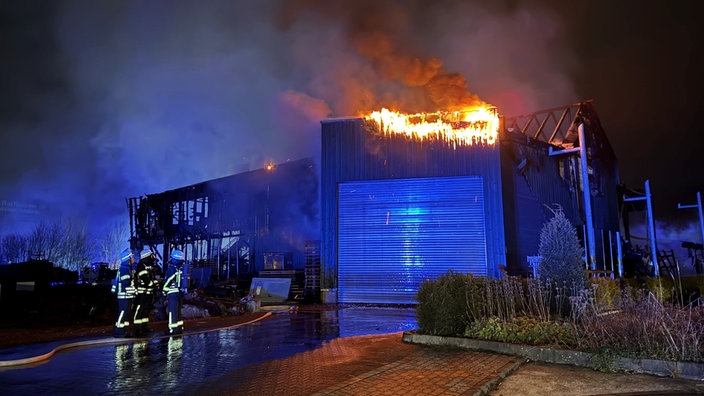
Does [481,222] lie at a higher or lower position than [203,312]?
higher

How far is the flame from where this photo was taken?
18672 mm

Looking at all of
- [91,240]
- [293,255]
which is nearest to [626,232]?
[293,255]

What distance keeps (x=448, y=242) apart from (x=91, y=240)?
159ft

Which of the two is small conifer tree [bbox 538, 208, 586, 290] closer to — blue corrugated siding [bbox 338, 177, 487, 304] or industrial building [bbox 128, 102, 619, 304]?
industrial building [bbox 128, 102, 619, 304]

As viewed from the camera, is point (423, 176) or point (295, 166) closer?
point (423, 176)

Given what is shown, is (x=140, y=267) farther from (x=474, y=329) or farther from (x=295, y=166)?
(x=295, y=166)

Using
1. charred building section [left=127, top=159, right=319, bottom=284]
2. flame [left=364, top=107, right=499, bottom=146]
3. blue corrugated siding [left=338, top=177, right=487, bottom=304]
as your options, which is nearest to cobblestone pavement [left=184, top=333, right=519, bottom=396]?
blue corrugated siding [left=338, top=177, right=487, bottom=304]

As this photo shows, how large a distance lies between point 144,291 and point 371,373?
6744mm

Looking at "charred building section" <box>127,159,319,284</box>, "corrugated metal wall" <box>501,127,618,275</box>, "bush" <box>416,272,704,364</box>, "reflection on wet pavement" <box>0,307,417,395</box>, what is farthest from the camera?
"charred building section" <box>127,159,319,284</box>

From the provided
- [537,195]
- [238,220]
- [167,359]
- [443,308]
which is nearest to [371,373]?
[443,308]

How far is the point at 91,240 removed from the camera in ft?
173

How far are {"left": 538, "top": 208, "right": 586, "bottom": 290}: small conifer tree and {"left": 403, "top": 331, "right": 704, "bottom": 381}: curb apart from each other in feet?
10.0

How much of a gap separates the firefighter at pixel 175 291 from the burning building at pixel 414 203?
944cm

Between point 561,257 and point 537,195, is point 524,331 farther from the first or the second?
point 537,195
